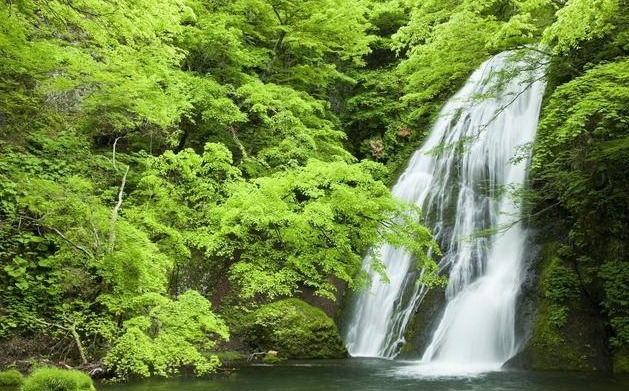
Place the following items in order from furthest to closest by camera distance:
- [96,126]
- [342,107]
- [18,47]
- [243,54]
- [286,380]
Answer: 1. [342,107]
2. [243,54]
3. [96,126]
4. [286,380]
5. [18,47]

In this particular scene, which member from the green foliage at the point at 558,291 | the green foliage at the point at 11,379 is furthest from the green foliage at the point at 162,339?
the green foliage at the point at 558,291

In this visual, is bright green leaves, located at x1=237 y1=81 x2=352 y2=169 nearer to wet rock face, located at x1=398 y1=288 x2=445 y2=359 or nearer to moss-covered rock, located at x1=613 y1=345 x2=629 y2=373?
wet rock face, located at x1=398 y1=288 x2=445 y2=359

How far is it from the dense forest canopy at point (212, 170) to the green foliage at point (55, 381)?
2.31 feet

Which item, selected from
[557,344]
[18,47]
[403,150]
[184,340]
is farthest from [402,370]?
[403,150]

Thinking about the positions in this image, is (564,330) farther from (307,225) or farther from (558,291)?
(307,225)

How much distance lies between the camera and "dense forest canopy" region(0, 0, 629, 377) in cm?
766

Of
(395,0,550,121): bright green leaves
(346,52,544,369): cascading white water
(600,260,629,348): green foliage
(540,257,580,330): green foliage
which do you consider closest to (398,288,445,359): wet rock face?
(346,52,544,369): cascading white water

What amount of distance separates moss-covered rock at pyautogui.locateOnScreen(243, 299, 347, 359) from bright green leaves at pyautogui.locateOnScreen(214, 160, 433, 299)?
1315 mm

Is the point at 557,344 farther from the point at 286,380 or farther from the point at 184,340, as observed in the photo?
the point at 184,340

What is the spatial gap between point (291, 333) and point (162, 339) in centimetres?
455

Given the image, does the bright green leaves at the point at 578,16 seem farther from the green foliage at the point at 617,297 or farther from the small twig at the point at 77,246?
the small twig at the point at 77,246

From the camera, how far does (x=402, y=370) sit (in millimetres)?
9734

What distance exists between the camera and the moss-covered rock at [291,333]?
11.5 metres

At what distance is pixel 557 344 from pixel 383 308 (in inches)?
165
